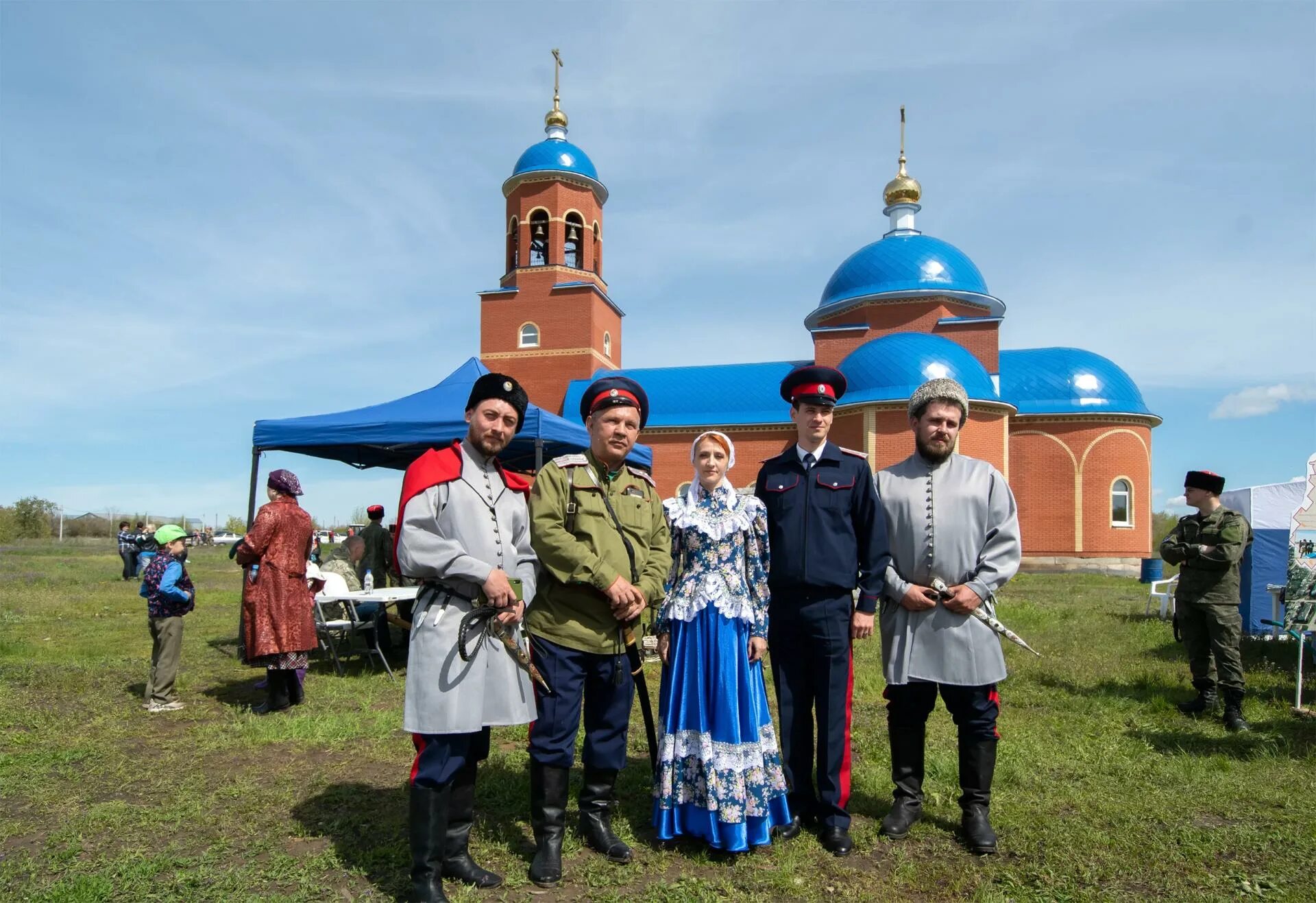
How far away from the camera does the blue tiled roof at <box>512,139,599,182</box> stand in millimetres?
26266

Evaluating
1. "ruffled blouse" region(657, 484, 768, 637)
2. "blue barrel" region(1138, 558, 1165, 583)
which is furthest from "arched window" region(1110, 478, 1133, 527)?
"ruffled blouse" region(657, 484, 768, 637)

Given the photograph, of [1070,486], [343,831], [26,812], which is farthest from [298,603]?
[1070,486]

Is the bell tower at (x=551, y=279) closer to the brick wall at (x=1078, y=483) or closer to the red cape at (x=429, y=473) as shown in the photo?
the brick wall at (x=1078, y=483)

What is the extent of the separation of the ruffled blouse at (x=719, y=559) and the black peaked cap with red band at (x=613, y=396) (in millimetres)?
493

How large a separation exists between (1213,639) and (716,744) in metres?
4.64

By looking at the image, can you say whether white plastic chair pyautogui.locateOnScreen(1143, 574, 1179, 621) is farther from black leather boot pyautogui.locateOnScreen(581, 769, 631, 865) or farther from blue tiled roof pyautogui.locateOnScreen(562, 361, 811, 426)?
blue tiled roof pyautogui.locateOnScreen(562, 361, 811, 426)

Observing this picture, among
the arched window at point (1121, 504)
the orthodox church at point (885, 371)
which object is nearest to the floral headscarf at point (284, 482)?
the orthodox church at point (885, 371)

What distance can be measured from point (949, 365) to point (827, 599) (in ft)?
65.2

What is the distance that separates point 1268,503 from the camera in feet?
30.5

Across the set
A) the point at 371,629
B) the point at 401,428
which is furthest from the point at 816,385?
the point at 371,629

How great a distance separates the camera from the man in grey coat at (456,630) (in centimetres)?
313

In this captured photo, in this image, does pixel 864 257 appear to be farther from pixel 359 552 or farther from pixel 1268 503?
pixel 359 552

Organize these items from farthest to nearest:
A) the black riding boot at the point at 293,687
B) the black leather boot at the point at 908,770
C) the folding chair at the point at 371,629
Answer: the folding chair at the point at 371,629
the black riding boot at the point at 293,687
the black leather boot at the point at 908,770

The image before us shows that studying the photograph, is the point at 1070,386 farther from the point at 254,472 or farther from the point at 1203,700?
the point at 254,472
